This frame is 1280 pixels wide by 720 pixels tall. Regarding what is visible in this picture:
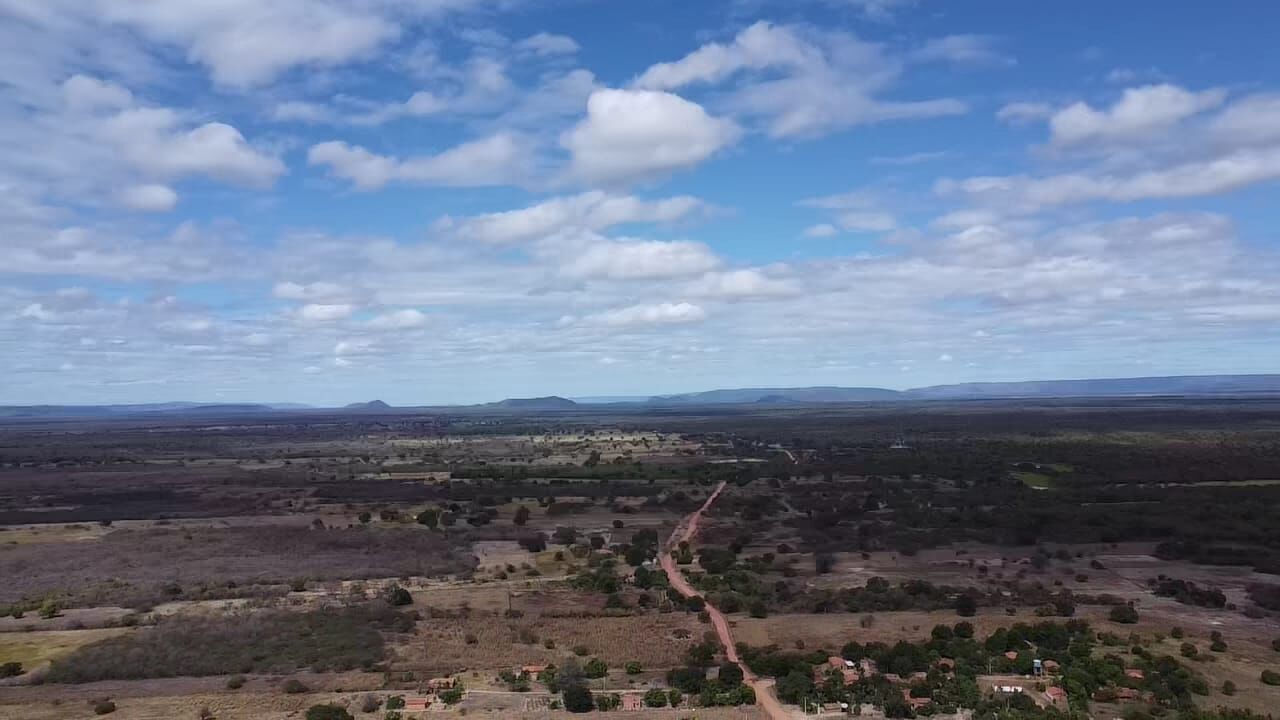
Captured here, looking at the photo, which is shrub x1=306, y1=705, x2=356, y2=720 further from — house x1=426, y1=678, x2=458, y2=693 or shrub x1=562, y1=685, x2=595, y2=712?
shrub x1=562, y1=685, x2=595, y2=712

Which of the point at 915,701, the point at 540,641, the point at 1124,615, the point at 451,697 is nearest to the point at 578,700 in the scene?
the point at 451,697

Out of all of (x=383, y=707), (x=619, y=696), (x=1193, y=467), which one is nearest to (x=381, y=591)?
(x=383, y=707)

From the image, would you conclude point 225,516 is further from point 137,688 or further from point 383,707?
point 383,707

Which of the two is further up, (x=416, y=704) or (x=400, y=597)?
(x=400, y=597)

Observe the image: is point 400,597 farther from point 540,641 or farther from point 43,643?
point 43,643

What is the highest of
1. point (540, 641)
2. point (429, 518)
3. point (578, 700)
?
point (429, 518)

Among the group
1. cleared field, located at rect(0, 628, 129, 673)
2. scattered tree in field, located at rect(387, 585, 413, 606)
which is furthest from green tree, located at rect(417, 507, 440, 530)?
cleared field, located at rect(0, 628, 129, 673)

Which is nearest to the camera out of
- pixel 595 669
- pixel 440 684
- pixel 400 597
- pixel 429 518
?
pixel 440 684
